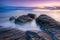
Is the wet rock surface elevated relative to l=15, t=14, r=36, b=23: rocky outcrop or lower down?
lower down

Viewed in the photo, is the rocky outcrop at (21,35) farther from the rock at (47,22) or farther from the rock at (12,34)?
the rock at (47,22)

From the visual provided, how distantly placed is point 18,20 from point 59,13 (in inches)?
22.2

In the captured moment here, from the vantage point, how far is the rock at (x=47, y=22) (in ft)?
4.74

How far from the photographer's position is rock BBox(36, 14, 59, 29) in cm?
144

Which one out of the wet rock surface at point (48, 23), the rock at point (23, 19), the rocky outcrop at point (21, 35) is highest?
the rock at point (23, 19)

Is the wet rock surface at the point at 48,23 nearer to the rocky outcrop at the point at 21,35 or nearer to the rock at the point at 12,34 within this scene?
the rocky outcrop at the point at 21,35

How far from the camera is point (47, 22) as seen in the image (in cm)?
145

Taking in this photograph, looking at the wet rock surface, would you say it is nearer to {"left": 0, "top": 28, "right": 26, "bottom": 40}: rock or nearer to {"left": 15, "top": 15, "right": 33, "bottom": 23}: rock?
{"left": 15, "top": 15, "right": 33, "bottom": 23}: rock

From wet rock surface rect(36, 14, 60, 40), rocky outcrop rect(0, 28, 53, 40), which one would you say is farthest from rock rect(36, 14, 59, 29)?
rocky outcrop rect(0, 28, 53, 40)

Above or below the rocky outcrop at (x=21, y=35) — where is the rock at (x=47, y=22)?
above

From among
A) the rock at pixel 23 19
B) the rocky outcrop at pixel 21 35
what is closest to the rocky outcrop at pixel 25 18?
the rock at pixel 23 19

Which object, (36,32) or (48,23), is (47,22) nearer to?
(48,23)

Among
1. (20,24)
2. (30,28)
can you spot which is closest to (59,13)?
(30,28)

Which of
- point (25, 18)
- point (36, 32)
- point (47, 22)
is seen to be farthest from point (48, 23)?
point (25, 18)
